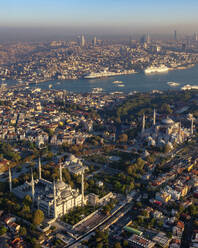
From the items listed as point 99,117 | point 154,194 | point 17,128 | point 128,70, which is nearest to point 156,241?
point 154,194

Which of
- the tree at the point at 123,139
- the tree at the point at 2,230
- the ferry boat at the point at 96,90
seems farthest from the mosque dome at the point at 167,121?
the tree at the point at 2,230

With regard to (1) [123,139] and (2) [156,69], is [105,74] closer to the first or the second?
(2) [156,69]

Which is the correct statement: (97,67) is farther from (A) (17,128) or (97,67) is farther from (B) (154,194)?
(B) (154,194)

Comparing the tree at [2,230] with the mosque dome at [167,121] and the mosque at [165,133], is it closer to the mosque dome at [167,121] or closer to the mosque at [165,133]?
the mosque at [165,133]

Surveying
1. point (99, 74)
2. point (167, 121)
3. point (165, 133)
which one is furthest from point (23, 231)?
point (99, 74)

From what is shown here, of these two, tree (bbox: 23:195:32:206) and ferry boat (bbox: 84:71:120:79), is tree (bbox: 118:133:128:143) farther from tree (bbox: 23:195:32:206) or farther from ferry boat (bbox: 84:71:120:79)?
ferry boat (bbox: 84:71:120:79)
